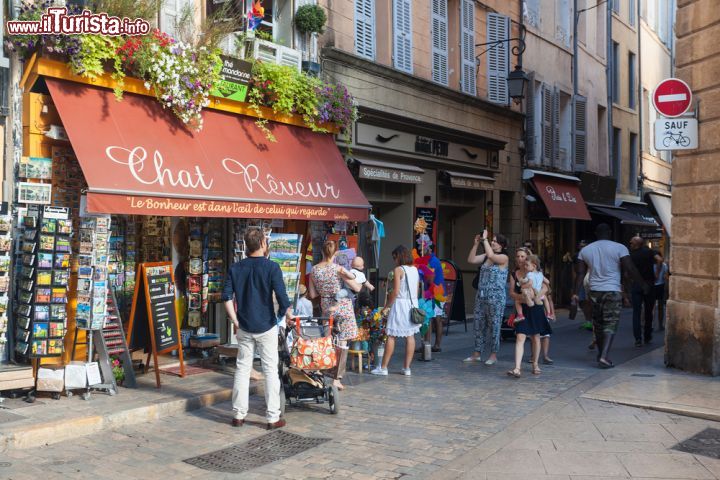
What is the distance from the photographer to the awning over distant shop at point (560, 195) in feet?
64.7

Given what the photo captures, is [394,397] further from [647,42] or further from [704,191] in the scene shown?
[647,42]

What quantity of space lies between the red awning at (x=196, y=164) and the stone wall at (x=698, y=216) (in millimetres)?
4500

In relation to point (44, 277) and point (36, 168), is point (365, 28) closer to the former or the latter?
point (36, 168)

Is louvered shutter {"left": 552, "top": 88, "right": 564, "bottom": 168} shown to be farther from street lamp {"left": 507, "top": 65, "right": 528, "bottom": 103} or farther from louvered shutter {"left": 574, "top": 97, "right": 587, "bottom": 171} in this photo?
street lamp {"left": 507, "top": 65, "right": 528, "bottom": 103}

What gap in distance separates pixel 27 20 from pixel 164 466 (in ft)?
15.6

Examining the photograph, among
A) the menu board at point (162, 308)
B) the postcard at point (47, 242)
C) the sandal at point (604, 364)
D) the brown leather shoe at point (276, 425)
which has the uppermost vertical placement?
the postcard at point (47, 242)

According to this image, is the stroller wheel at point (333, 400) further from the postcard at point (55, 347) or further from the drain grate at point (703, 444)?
the drain grate at point (703, 444)

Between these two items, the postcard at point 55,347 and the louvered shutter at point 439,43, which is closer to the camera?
the postcard at point 55,347

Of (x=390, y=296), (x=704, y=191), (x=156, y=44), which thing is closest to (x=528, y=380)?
(x=390, y=296)

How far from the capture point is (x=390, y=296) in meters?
9.95

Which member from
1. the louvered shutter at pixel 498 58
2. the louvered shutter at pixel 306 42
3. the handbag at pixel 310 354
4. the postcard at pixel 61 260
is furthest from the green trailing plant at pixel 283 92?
the louvered shutter at pixel 498 58

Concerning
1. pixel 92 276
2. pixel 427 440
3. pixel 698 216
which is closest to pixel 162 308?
pixel 92 276

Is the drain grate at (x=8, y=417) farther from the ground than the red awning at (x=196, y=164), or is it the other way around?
the red awning at (x=196, y=164)

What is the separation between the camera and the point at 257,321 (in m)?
7.08
